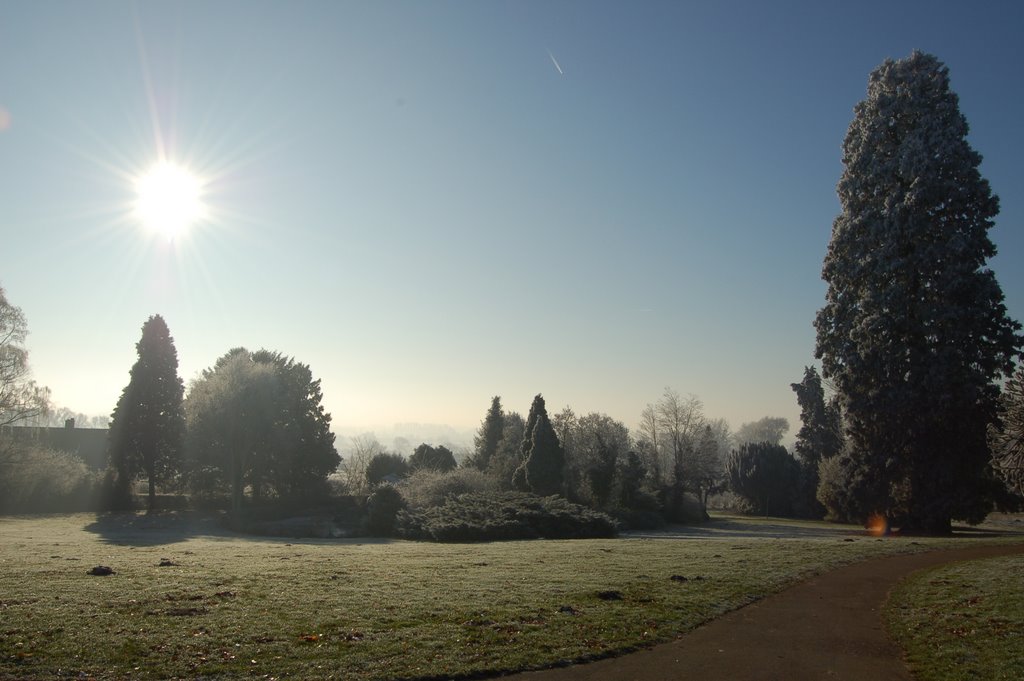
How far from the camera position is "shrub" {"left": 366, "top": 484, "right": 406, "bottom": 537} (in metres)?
34.5

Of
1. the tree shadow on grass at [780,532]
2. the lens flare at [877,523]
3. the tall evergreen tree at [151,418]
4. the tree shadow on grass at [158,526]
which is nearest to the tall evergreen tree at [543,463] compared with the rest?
the tree shadow on grass at [780,532]

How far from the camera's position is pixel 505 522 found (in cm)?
3020

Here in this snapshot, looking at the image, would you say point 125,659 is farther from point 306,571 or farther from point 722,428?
point 722,428

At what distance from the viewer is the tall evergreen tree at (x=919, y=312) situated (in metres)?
26.7

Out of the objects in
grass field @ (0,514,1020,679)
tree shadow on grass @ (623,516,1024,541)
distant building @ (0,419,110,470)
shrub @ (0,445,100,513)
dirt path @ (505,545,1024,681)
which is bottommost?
tree shadow on grass @ (623,516,1024,541)

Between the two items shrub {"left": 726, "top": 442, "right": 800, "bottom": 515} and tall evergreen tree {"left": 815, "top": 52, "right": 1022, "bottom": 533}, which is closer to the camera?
tall evergreen tree {"left": 815, "top": 52, "right": 1022, "bottom": 533}

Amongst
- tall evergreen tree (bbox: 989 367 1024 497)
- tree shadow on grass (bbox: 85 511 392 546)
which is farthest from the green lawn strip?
tree shadow on grass (bbox: 85 511 392 546)

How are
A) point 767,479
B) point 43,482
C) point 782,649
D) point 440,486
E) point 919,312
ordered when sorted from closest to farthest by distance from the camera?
point 782,649
point 919,312
point 440,486
point 43,482
point 767,479

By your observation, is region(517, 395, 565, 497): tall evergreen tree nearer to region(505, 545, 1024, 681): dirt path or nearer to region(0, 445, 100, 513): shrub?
region(0, 445, 100, 513): shrub

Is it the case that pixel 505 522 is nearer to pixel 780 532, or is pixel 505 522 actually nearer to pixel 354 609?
pixel 354 609

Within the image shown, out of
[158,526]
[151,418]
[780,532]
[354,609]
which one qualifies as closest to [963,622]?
[354,609]

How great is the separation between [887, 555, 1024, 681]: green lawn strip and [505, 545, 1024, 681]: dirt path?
335mm

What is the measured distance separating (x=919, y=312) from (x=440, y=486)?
93.8ft

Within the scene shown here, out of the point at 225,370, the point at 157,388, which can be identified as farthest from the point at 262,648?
the point at 157,388
